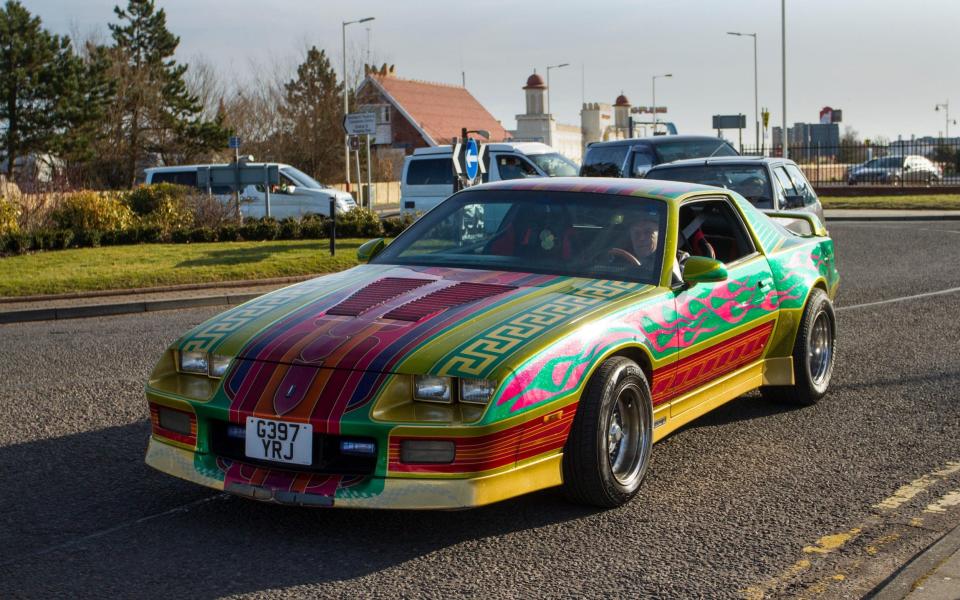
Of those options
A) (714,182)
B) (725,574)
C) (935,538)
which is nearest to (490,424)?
(725,574)

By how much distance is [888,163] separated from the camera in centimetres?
4591

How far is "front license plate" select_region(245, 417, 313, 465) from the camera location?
4504 mm

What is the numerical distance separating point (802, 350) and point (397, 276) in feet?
8.96

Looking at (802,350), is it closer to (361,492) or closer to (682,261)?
(682,261)

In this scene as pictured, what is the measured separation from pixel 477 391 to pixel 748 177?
33.4 feet

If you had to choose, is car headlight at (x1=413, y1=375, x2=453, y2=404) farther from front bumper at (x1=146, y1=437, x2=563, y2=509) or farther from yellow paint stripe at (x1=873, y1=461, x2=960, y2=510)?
yellow paint stripe at (x1=873, y1=461, x2=960, y2=510)

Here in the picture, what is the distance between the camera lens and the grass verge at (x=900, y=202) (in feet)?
107

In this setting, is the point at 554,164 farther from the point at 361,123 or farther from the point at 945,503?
the point at 945,503

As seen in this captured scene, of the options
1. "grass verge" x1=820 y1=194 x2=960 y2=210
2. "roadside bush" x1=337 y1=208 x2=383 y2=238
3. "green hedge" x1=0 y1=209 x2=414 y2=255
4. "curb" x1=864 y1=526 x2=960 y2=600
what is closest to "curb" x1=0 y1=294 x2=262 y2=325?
"green hedge" x1=0 y1=209 x2=414 y2=255

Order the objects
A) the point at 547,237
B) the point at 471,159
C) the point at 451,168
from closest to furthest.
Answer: the point at 547,237 < the point at 471,159 < the point at 451,168

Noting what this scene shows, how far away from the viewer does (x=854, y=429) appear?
667 centimetres

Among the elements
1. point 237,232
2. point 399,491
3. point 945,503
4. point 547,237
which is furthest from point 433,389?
point 237,232

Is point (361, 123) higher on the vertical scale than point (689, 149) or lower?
higher

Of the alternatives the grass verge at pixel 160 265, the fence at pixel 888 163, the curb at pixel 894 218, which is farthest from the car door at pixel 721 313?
the fence at pixel 888 163
